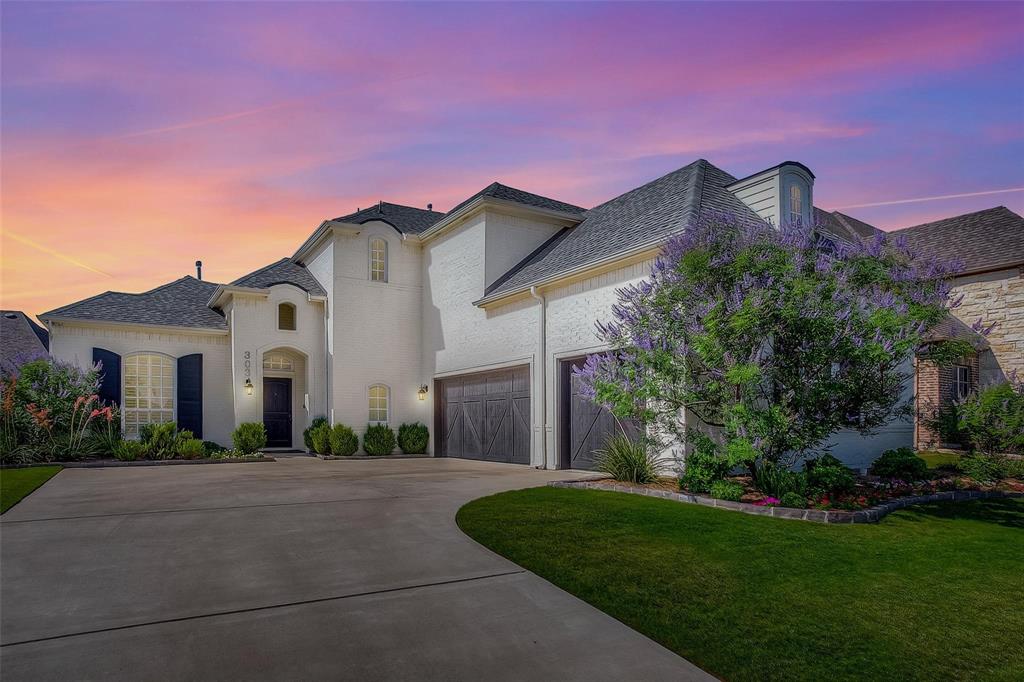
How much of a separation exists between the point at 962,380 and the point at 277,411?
71.8ft

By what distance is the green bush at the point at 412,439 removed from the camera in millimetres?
19047

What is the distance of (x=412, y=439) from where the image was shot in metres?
19.1

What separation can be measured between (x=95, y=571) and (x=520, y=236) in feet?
46.7

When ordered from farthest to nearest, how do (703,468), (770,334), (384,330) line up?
(384,330), (703,468), (770,334)

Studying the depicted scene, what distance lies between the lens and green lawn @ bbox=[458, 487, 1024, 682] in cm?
366

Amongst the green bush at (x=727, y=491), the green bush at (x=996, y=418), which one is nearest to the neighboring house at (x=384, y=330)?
the green bush at (x=996, y=418)

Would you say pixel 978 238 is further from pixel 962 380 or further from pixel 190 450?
pixel 190 450

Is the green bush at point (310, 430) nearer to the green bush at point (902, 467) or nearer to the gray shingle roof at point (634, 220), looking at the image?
the gray shingle roof at point (634, 220)

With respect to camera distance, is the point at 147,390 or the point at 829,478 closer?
the point at 829,478

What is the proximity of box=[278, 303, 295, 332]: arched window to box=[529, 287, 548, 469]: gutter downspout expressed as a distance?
29.4ft

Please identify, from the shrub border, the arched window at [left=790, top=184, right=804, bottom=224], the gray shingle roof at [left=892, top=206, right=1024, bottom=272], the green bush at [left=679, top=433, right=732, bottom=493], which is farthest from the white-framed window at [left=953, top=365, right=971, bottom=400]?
the shrub border

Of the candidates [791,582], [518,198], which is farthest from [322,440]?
[791,582]

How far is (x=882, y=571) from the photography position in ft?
17.7

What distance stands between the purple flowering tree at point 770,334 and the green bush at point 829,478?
350 mm
